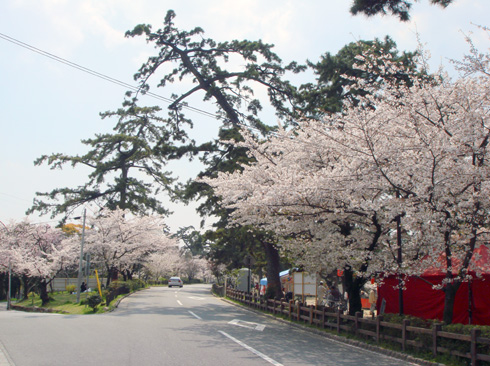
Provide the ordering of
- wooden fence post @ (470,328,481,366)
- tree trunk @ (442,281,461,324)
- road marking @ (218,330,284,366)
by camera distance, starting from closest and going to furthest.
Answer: wooden fence post @ (470,328,481,366), road marking @ (218,330,284,366), tree trunk @ (442,281,461,324)

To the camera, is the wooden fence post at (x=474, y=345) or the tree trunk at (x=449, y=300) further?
the tree trunk at (x=449, y=300)

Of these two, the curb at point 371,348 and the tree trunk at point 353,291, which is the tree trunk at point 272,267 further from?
the tree trunk at point 353,291

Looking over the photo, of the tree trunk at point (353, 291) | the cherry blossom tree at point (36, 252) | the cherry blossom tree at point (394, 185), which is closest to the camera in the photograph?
the cherry blossom tree at point (394, 185)

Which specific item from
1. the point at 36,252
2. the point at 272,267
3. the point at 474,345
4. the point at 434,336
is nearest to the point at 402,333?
the point at 434,336

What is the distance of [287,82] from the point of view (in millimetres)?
26016

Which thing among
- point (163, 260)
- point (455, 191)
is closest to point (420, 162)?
point (455, 191)

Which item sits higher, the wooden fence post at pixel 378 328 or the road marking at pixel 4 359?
the wooden fence post at pixel 378 328

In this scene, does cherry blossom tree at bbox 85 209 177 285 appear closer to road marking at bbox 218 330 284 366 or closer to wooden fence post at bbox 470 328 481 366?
road marking at bbox 218 330 284 366

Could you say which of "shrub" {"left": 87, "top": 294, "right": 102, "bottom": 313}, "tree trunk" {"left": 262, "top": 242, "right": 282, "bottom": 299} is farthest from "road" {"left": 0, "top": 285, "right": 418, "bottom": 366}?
"tree trunk" {"left": 262, "top": 242, "right": 282, "bottom": 299}

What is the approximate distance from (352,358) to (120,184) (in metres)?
32.9

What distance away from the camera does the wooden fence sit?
846 cm

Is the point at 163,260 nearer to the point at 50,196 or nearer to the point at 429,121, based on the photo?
the point at 50,196

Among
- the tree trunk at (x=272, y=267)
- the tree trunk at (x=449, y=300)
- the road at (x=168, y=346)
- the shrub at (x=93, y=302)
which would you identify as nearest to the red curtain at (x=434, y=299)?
the tree trunk at (x=449, y=300)

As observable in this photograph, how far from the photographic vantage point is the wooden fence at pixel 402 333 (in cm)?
846
